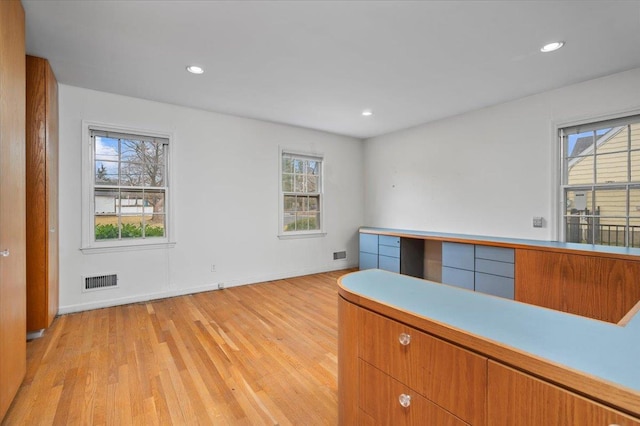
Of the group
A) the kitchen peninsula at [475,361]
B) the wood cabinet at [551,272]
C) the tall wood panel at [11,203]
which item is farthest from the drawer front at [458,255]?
the tall wood panel at [11,203]

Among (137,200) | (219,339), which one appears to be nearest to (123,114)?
(137,200)

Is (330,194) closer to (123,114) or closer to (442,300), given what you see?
(123,114)

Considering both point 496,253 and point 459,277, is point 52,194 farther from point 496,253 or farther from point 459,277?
point 496,253

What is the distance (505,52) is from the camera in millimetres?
2629

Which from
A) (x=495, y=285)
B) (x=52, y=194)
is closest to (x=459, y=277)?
(x=495, y=285)

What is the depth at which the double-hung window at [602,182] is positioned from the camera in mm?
3020

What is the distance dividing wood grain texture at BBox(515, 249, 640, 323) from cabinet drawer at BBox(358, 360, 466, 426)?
265cm

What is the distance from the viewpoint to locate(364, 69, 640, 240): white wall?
3.30m

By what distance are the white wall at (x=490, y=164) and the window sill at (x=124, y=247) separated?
381cm

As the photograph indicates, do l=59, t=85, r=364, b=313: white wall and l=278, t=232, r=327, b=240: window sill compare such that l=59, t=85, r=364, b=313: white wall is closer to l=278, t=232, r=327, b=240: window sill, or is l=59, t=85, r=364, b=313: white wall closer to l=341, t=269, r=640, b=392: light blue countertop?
l=278, t=232, r=327, b=240: window sill

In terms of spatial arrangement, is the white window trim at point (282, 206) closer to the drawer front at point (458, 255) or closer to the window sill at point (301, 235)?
the window sill at point (301, 235)

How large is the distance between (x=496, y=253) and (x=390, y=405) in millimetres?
2897

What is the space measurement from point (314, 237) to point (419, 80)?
3.15 metres

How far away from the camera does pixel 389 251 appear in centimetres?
484
